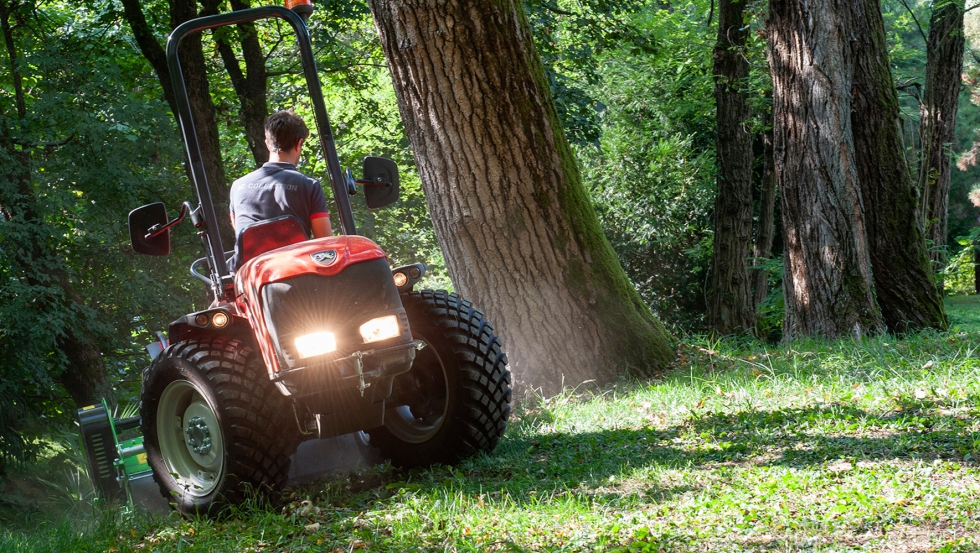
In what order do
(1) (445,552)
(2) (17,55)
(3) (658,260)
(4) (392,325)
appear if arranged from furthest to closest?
(3) (658,260), (2) (17,55), (4) (392,325), (1) (445,552)

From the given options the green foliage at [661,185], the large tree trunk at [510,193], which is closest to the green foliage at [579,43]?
the green foliage at [661,185]

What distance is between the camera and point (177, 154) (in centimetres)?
1484

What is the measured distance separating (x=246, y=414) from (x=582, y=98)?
1294cm

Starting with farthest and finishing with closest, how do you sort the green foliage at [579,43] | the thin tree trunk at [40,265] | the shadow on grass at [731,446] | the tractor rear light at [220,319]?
the green foliage at [579,43]
the thin tree trunk at [40,265]
the tractor rear light at [220,319]
the shadow on grass at [731,446]

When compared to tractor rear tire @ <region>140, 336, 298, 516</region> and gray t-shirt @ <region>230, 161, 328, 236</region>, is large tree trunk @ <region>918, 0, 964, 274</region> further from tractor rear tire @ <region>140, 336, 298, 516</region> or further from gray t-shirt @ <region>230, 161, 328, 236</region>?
tractor rear tire @ <region>140, 336, 298, 516</region>

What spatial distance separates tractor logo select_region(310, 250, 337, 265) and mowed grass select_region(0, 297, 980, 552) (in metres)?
1.14

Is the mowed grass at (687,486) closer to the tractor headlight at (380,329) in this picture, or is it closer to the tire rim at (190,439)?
the tire rim at (190,439)

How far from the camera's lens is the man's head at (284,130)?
14.8ft

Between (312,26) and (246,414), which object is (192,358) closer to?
(246,414)

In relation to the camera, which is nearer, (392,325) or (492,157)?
(392,325)

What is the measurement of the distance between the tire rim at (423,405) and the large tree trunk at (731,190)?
10230mm

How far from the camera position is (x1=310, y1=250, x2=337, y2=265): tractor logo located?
153 inches

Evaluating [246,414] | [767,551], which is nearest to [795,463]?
[767,551]

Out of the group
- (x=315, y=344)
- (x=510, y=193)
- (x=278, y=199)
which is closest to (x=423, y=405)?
(x=315, y=344)
